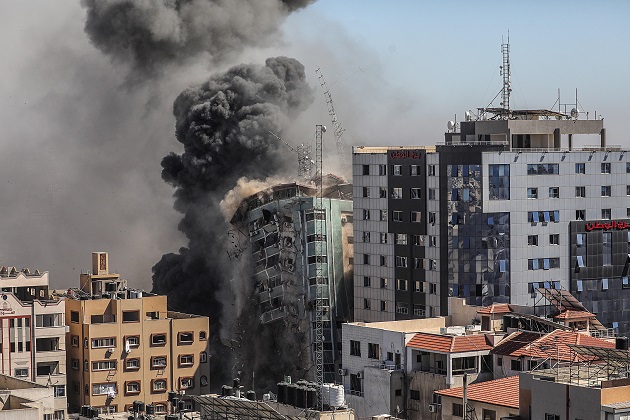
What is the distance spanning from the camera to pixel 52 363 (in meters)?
71.9

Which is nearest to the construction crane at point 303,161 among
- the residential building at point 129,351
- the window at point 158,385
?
Result: the residential building at point 129,351

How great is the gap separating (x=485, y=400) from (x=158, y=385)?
28155 mm

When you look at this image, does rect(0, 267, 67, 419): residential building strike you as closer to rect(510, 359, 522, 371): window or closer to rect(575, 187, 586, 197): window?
rect(510, 359, 522, 371): window

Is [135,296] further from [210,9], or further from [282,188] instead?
[210,9]

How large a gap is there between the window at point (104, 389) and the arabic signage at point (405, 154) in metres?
15.5

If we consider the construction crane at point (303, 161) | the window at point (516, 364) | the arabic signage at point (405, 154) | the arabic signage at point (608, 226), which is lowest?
the window at point (516, 364)

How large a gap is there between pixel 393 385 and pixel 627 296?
22.1 meters

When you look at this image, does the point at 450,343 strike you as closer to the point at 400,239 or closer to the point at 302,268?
the point at 400,239

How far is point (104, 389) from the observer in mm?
73250

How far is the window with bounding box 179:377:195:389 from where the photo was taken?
2942 inches

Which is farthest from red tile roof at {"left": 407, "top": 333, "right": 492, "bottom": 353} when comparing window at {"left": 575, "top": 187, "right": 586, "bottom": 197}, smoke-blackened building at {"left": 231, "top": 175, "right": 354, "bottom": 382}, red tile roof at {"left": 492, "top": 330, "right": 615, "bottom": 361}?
smoke-blackened building at {"left": 231, "top": 175, "right": 354, "bottom": 382}

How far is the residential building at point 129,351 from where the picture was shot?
72875 mm

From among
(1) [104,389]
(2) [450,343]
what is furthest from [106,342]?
(2) [450,343]

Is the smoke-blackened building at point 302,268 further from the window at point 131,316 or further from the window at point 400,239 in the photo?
the window at point 131,316
